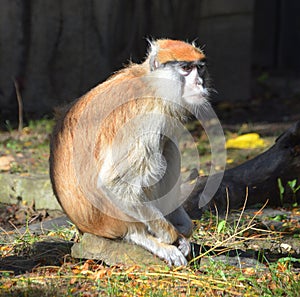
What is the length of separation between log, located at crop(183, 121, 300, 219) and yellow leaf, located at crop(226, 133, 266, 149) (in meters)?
1.55

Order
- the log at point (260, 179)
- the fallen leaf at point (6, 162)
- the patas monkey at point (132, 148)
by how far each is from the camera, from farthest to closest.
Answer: the fallen leaf at point (6, 162) < the log at point (260, 179) < the patas monkey at point (132, 148)

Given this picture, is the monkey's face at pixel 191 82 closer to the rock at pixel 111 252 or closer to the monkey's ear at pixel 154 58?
the monkey's ear at pixel 154 58

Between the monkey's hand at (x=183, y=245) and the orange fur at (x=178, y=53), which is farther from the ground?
the orange fur at (x=178, y=53)

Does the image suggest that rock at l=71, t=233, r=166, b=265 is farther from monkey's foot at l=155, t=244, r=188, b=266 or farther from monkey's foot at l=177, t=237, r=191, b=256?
monkey's foot at l=177, t=237, r=191, b=256

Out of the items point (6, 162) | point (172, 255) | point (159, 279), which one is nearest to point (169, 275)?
point (159, 279)

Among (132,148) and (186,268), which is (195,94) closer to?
(132,148)

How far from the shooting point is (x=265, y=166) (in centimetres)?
574

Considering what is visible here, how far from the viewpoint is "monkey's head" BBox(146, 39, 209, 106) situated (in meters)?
4.27

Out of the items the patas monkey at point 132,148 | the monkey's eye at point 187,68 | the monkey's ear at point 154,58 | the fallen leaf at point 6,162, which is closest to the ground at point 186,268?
the patas monkey at point 132,148

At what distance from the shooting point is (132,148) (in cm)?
424

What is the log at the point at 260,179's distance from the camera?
561 centimetres

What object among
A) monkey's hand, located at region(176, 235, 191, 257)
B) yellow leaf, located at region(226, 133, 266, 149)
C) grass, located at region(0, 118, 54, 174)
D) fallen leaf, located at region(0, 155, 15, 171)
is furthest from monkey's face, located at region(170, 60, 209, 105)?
yellow leaf, located at region(226, 133, 266, 149)

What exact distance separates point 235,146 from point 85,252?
3.34 metres

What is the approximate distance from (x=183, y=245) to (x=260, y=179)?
59.6 inches
